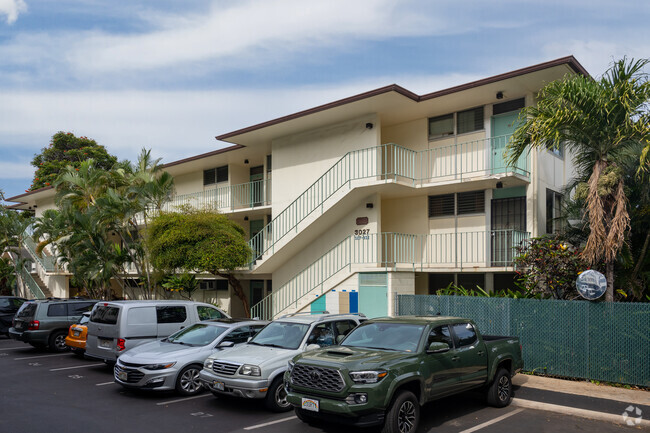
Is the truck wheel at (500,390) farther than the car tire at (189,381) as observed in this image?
No

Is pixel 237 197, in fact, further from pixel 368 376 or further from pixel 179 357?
pixel 368 376

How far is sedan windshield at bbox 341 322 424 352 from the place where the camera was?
835 centimetres

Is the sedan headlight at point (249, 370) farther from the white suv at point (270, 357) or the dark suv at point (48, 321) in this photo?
the dark suv at point (48, 321)

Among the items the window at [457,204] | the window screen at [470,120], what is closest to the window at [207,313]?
the window at [457,204]

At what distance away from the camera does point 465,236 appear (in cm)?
1712

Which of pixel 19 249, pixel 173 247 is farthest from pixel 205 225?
pixel 19 249

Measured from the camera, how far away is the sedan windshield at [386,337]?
8.35 metres

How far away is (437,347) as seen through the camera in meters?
8.20

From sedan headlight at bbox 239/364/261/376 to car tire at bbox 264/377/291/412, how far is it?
369 mm

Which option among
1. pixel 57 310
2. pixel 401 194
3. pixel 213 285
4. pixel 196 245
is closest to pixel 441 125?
pixel 401 194

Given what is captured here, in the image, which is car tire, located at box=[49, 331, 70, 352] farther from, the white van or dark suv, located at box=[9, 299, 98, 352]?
the white van

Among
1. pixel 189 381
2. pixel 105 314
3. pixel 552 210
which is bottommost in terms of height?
pixel 189 381

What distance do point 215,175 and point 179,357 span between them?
17.2 m

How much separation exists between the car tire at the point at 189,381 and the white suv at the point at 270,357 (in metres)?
0.89
